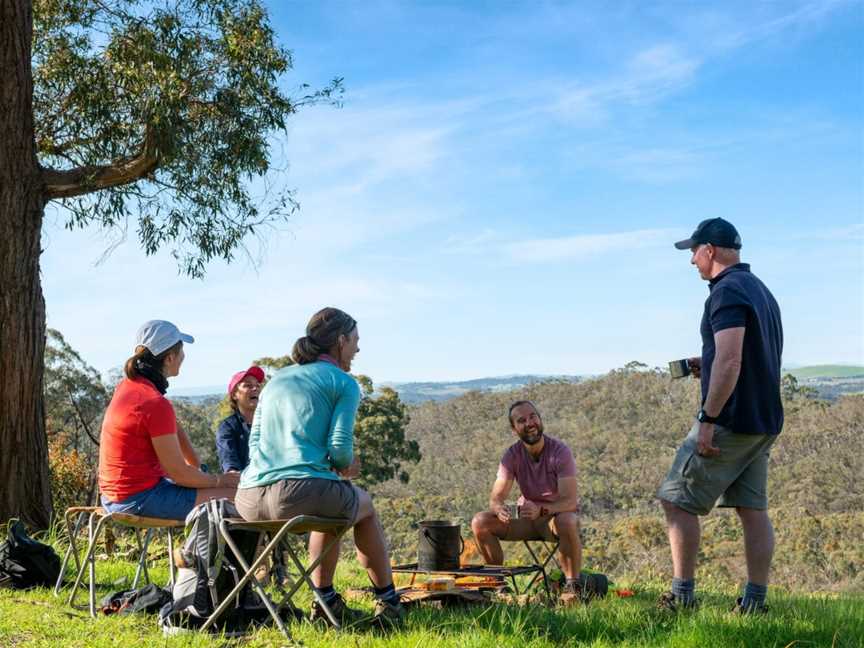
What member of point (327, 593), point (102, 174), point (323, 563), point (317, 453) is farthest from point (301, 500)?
point (102, 174)

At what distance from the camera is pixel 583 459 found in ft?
135

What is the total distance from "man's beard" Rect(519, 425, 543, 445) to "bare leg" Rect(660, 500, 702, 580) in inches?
61.1

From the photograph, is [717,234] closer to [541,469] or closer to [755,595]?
[755,595]

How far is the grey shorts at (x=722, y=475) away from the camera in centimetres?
466

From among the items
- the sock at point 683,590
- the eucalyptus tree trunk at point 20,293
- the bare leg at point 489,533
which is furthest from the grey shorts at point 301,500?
the eucalyptus tree trunk at point 20,293

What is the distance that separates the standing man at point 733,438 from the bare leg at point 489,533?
5.57 ft

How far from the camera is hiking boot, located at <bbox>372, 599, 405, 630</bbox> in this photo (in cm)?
421

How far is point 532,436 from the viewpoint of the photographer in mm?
6188

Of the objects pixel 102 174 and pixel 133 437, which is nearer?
pixel 133 437

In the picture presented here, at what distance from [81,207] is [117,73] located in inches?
56.2

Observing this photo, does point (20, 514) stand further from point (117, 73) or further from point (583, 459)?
point (583, 459)

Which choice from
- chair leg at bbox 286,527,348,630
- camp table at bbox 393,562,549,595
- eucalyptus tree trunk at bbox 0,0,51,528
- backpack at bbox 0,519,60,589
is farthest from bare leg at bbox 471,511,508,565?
eucalyptus tree trunk at bbox 0,0,51,528

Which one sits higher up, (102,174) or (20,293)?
(102,174)

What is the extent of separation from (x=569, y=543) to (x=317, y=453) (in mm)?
2308
